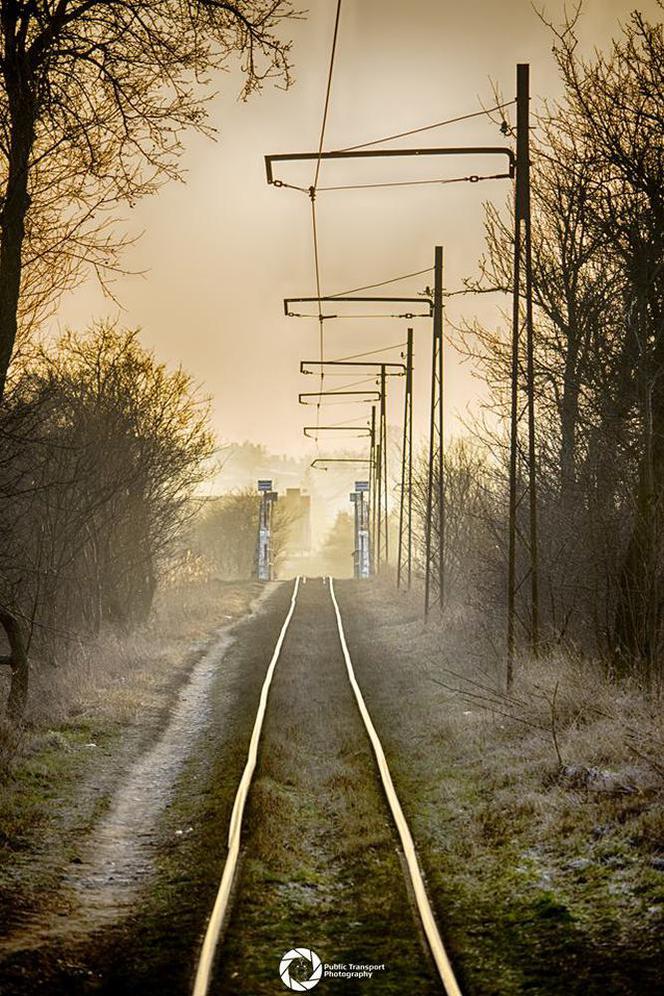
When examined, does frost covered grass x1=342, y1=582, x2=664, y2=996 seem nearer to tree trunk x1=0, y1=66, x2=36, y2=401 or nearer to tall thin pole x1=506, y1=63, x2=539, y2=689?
tall thin pole x1=506, y1=63, x2=539, y2=689

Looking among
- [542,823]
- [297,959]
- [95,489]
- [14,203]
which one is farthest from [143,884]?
[95,489]

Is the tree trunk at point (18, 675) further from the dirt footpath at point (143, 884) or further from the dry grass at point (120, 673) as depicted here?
the dirt footpath at point (143, 884)

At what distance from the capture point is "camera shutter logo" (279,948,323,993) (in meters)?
5.63

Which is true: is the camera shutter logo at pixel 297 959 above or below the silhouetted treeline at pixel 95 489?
below

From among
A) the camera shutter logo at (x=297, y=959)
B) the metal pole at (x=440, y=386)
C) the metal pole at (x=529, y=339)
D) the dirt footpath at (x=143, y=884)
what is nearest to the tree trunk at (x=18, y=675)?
the dirt footpath at (x=143, y=884)

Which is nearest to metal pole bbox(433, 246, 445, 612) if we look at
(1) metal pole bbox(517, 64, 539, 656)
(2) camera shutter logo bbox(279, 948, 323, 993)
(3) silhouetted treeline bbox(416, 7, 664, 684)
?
(3) silhouetted treeline bbox(416, 7, 664, 684)

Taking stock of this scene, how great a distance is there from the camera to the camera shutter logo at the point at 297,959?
5634mm

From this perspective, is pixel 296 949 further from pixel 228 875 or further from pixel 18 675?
pixel 18 675

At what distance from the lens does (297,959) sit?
595 centimetres

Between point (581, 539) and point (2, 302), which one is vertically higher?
point (2, 302)

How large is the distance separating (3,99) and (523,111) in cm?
765

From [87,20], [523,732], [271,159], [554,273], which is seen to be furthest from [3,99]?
[554,273]

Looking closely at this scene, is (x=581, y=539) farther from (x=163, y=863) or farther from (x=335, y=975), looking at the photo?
(x=335, y=975)

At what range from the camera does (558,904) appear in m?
6.84
